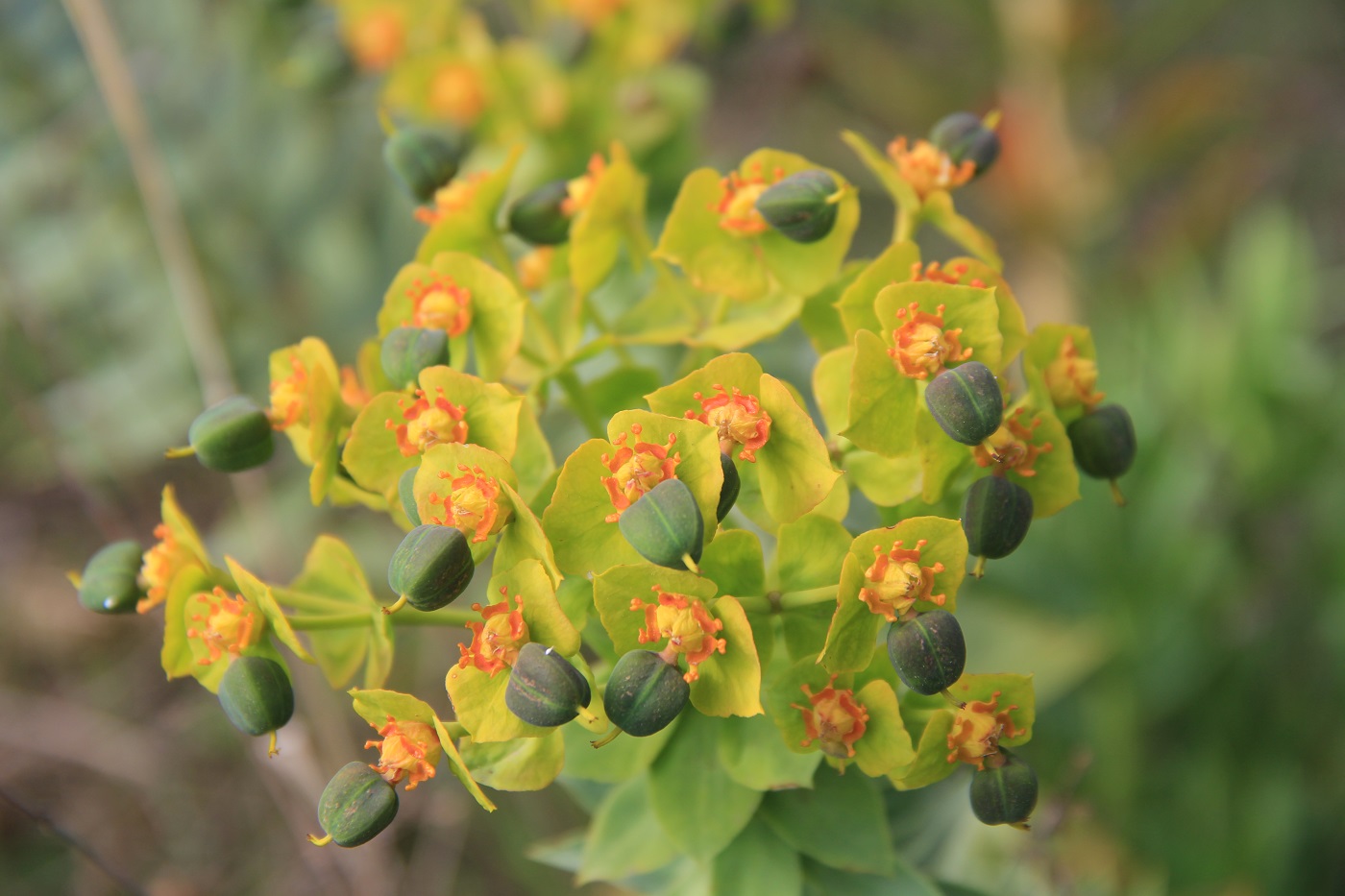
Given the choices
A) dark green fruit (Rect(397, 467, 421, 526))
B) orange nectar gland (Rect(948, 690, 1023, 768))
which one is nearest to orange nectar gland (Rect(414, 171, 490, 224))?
dark green fruit (Rect(397, 467, 421, 526))

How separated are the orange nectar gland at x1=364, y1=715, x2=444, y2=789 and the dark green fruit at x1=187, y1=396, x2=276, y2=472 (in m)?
0.37

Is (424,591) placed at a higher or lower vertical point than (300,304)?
higher

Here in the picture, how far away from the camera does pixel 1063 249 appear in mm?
3422

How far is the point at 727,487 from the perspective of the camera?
1.03m

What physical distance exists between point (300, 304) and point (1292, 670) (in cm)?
255

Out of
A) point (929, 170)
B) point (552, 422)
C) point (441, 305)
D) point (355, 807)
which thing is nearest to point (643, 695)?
point (355, 807)

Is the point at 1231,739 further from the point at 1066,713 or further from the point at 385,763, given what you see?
the point at 385,763

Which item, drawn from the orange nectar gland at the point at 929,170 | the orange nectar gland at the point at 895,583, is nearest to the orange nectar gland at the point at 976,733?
the orange nectar gland at the point at 895,583

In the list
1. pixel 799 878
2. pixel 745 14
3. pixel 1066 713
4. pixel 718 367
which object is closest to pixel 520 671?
pixel 718 367

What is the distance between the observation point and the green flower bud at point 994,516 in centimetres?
107

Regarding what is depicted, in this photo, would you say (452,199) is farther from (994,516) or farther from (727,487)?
(994,516)

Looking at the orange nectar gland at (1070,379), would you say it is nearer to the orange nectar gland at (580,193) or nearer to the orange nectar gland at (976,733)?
the orange nectar gland at (976,733)

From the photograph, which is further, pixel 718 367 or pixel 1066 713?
pixel 1066 713

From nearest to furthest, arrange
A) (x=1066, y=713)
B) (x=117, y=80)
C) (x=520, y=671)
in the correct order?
(x=520, y=671) → (x=117, y=80) → (x=1066, y=713)
